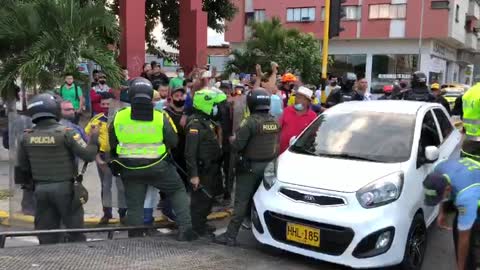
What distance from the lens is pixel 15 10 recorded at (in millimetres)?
8562

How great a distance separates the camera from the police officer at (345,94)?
897 centimetres

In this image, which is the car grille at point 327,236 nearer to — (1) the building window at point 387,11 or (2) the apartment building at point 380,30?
(2) the apartment building at point 380,30

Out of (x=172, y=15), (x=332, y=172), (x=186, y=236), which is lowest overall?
(x=186, y=236)

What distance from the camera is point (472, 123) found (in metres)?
4.57

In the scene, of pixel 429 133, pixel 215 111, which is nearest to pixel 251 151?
pixel 215 111

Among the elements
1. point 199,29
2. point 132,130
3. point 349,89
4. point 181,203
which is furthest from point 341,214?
point 199,29

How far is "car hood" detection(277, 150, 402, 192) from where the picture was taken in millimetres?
4770

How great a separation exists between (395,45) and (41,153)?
133ft

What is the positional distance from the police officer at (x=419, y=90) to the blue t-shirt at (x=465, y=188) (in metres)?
5.20

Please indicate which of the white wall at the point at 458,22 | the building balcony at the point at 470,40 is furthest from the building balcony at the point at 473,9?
the building balcony at the point at 470,40

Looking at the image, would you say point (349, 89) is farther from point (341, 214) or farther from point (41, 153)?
point (41, 153)

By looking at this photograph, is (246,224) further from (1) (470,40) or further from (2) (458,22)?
(1) (470,40)

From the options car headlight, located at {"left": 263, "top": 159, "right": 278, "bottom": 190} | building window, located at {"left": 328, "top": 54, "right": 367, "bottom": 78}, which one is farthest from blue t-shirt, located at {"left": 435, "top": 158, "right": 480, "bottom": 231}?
building window, located at {"left": 328, "top": 54, "right": 367, "bottom": 78}

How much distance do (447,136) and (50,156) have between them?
446 centimetres
